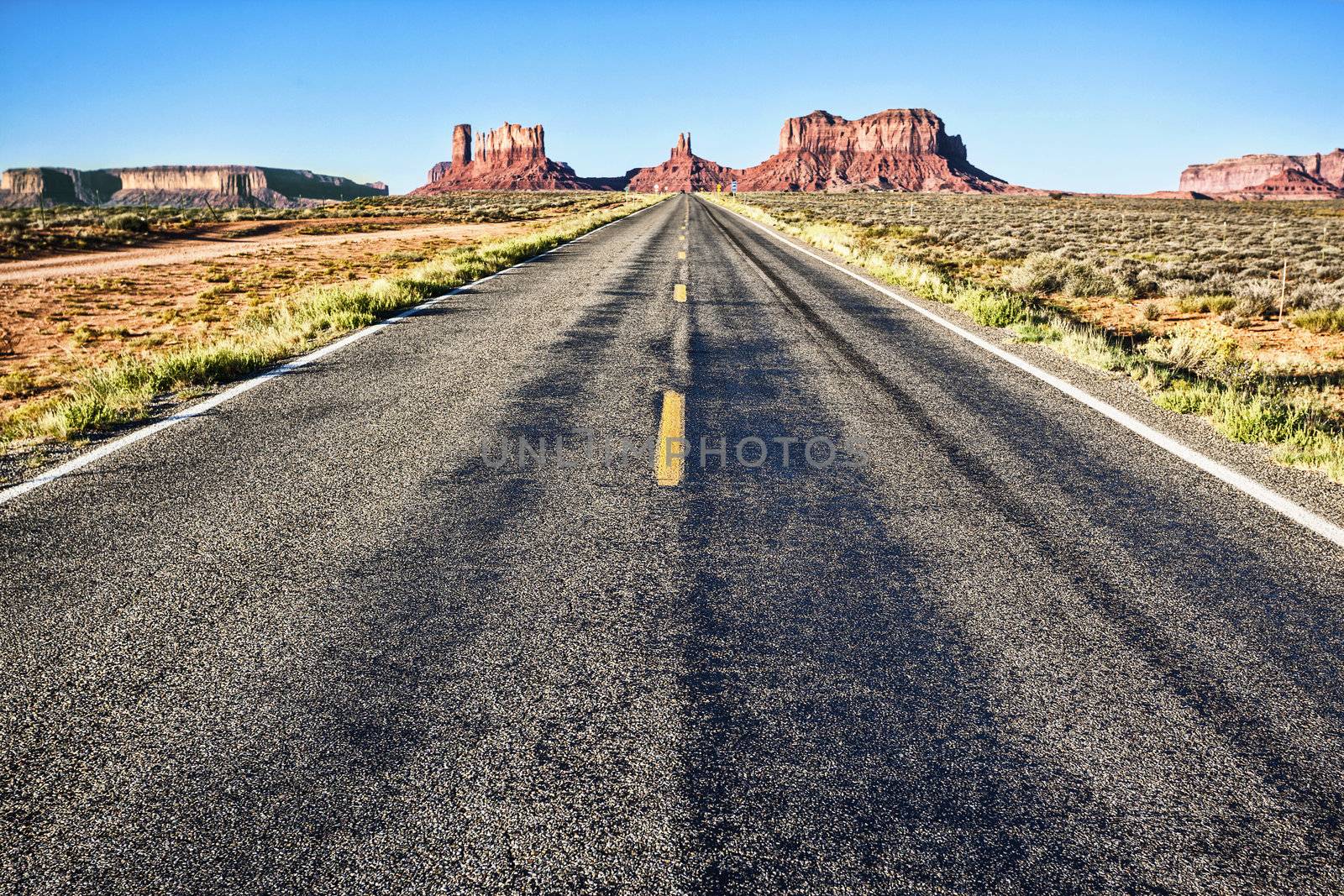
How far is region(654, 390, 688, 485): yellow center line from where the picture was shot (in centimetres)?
440

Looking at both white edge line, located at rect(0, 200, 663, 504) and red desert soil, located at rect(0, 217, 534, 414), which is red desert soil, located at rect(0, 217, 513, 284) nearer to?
red desert soil, located at rect(0, 217, 534, 414)

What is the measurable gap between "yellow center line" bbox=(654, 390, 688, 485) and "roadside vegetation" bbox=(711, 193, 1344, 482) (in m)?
3.91

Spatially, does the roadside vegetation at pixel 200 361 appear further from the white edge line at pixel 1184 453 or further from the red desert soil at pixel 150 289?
the white edge line at pixel 1184 453

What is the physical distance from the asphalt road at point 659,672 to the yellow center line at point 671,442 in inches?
5.0

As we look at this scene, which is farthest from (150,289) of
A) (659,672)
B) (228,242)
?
(659,672)

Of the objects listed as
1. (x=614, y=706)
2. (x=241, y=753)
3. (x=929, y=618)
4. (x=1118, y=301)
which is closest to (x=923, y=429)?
(x=929, y=618)

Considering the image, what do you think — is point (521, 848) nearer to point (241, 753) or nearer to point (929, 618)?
point (241, 753)

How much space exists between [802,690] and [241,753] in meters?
1.72

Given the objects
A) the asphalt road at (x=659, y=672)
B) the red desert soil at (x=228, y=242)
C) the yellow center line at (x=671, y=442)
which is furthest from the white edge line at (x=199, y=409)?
the red desert soil at (x=228, y=242)

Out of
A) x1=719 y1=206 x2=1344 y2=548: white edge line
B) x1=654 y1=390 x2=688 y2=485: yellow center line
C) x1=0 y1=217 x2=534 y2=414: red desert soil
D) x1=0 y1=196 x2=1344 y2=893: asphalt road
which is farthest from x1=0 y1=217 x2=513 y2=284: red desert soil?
x1=719 y1=206 x2=1344 y2=548: white edge line

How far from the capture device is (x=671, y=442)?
498cm

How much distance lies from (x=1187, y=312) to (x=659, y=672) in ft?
45.1

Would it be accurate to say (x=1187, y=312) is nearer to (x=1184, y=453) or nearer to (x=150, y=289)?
(x=1184, y=453)

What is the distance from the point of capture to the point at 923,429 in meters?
5.34
